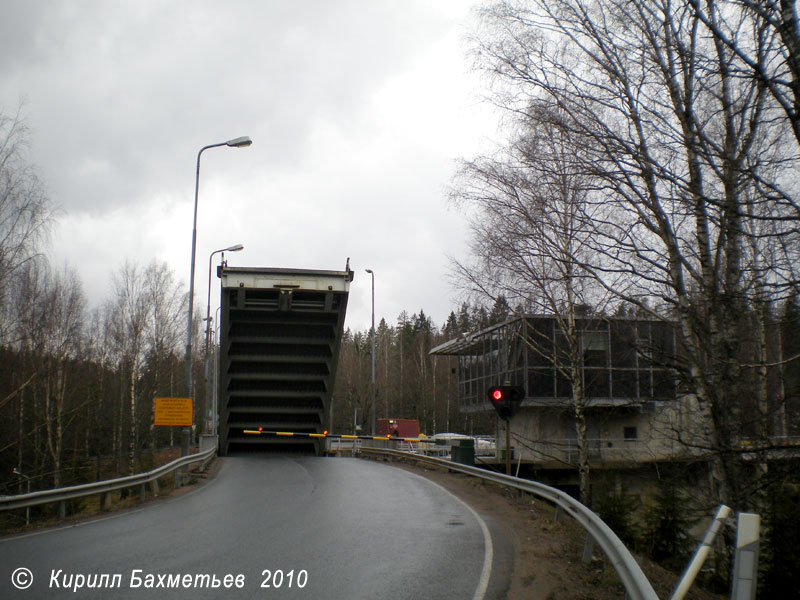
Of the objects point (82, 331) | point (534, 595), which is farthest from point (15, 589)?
point (82, 331)

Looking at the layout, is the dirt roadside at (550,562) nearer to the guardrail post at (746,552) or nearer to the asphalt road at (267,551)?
the asphalt road at (267,551)

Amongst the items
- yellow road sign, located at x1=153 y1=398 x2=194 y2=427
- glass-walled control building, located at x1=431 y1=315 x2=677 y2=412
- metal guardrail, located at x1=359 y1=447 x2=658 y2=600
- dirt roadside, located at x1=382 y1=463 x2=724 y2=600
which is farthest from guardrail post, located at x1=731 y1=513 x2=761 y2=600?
yellow road sign, located at x1=153 y1=398 x2=194 y2=427

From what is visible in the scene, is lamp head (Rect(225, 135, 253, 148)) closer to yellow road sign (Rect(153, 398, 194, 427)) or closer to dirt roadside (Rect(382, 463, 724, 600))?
yellow road sign (Rect(153, 398, 194, 427))

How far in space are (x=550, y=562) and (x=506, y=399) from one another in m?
5.47

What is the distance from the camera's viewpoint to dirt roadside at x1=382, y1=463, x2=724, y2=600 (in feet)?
21.0

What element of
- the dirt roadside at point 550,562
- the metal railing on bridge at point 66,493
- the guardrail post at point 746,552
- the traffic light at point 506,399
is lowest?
the dirt roadside at point 550,562

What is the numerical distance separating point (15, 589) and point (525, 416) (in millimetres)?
26940

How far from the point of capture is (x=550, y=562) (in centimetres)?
757

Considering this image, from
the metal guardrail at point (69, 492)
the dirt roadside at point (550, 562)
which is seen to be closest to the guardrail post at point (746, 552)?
the dirt roadside at point (550, 562)

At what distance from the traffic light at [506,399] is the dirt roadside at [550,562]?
1.64m

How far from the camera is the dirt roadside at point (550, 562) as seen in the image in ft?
21.0

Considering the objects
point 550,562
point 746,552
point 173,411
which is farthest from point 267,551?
point 173,411

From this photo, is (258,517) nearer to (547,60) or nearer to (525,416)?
(547,60)

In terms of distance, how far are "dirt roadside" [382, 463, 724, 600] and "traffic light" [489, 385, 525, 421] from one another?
1.64 meters
